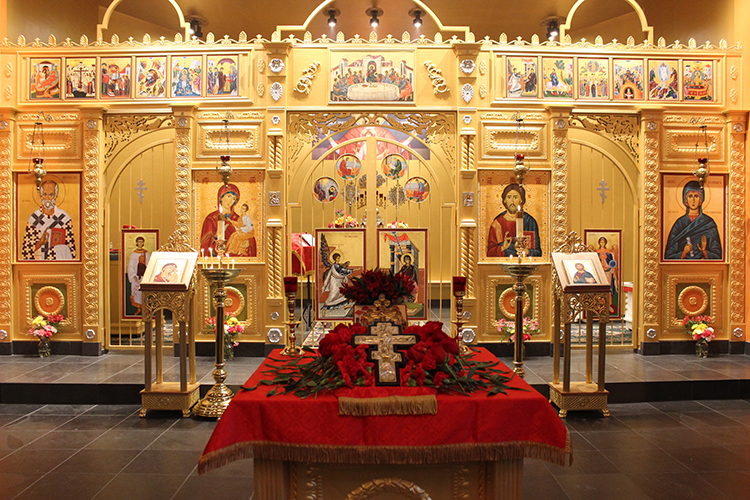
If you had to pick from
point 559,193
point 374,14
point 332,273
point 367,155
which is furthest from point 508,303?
point 374,14

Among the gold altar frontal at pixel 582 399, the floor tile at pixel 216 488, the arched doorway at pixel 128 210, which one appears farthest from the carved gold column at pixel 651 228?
the arched doorway at pixel 128 210

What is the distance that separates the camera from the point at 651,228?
7293 mm

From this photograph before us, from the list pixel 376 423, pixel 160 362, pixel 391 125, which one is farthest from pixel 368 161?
pixel 376 423

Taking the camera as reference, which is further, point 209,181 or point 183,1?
point 183,1

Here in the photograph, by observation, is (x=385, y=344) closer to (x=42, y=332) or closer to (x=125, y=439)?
(x=125, y=439)

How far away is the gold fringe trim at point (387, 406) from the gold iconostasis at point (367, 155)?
4.40 metres

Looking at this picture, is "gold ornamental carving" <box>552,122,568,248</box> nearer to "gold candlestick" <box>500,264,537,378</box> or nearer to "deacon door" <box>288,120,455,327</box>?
"deacon door" <box>288,120,455,327</box>

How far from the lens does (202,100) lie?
7156 millimetres

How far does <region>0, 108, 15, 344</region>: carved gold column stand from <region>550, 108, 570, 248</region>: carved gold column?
27.0ft

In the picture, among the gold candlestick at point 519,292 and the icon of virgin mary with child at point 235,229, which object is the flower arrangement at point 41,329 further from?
the gold candlestick at point 519,292

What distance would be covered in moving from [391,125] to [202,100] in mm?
2884

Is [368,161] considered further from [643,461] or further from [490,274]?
[643,461]

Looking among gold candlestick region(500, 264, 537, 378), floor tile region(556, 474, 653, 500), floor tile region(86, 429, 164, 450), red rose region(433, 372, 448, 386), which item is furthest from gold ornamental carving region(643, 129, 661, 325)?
floor tile region(86, 429, 164, 450)

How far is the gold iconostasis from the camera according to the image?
712 cm
